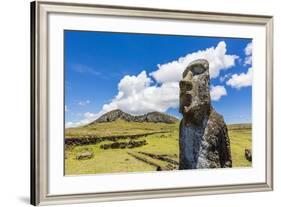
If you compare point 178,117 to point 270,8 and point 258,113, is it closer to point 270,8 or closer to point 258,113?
point 258,113

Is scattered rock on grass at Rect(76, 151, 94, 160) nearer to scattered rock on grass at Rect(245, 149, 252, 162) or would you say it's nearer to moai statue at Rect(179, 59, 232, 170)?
moai statue at Rect(179, 59, 232, 170)

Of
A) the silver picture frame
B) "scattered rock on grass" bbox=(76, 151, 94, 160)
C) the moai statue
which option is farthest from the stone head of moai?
"scattered rock on grass" bbox=(76, 151, 94, 160)

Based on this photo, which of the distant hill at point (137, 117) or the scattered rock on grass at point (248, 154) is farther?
the scattered rock on grass at point (248, 154)

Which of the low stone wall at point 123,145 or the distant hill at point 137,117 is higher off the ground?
the distant hill at point 137,117

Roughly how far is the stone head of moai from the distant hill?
0.15ft

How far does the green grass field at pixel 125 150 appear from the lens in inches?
60.0

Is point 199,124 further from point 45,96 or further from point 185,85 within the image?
point 45,96

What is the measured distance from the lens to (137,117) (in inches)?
62.5

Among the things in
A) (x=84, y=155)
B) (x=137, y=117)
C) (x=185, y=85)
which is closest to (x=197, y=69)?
(x=185, y=85)

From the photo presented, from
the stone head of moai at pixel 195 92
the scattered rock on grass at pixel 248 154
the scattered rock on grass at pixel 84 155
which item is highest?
the stone head of moai at pixel 195 92

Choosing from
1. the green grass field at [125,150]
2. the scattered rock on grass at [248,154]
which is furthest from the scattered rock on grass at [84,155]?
the scattered rock on grass at [248,154]

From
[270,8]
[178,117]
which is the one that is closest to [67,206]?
[178,117]

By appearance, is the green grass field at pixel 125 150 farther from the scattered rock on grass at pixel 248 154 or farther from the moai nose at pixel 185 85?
the scattered rock on grass at pixel 248 154

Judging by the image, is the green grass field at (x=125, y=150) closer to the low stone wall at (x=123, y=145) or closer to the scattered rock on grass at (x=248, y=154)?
the low stone wall at (x=123, y=145)
